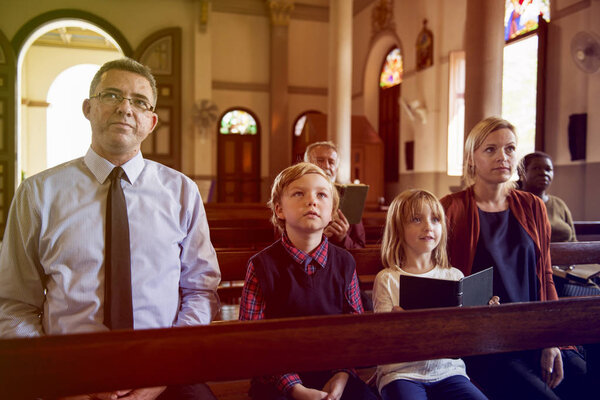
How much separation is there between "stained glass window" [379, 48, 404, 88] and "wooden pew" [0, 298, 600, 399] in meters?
11.3

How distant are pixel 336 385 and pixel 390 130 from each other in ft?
37.4

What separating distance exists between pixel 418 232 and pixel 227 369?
1.19 m

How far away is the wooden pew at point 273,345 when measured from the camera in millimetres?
998

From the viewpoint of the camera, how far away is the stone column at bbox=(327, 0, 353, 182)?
9.34 m

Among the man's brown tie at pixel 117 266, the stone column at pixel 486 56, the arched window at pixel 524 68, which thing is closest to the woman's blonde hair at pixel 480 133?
the man's brown tie at pixel 117 266

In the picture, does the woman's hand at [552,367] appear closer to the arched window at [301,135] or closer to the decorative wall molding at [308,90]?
the arched window at [301,135]

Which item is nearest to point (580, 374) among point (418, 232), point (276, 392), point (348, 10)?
point (418, 232)

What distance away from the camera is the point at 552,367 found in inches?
79.5

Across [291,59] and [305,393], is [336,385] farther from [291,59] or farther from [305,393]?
[291,59]

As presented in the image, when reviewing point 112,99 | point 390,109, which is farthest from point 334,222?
point 390,109

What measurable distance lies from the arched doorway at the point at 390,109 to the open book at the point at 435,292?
1035 centimetres

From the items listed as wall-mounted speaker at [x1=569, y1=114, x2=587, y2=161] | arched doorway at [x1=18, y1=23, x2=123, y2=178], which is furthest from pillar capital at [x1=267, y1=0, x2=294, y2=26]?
wall-mounted speaker at [x1=569, y1=114, x2=587, y2=161]

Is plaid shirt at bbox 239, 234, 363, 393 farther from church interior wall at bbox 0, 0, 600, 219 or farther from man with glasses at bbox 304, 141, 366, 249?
church interior wall at bbox 0, 0, 600, 219

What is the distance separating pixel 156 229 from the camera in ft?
5.65
